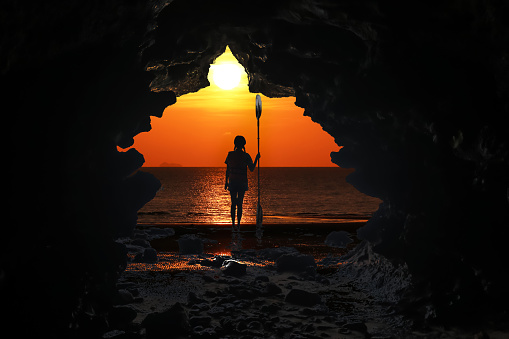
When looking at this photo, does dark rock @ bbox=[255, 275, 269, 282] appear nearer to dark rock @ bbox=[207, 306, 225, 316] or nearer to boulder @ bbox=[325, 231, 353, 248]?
dark rock @ bbox=[207, 306, 225, 316]

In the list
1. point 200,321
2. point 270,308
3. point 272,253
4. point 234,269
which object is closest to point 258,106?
point 272,253

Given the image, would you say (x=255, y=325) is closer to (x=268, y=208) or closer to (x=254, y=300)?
(x=254, y=300)

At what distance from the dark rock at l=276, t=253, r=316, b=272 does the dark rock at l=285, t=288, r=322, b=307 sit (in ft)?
7.04

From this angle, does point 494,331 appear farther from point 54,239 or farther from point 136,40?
point 136,40

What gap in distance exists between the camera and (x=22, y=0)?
11.3 feet

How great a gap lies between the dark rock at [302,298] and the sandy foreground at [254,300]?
2 cm

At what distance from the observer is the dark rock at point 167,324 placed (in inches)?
209

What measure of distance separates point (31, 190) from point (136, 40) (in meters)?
2.42

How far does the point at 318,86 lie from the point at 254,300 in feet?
13.5

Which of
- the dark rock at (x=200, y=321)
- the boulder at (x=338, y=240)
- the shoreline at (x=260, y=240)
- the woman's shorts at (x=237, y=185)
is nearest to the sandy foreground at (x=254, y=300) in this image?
the dark rock at (x=200, y=321)

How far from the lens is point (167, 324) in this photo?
5.36 meters

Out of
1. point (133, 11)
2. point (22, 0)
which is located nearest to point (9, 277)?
point (22, 0)

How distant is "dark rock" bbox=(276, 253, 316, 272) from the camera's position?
901cm

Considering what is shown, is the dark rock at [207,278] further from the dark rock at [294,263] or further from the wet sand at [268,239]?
the wet sand at [268,239]
